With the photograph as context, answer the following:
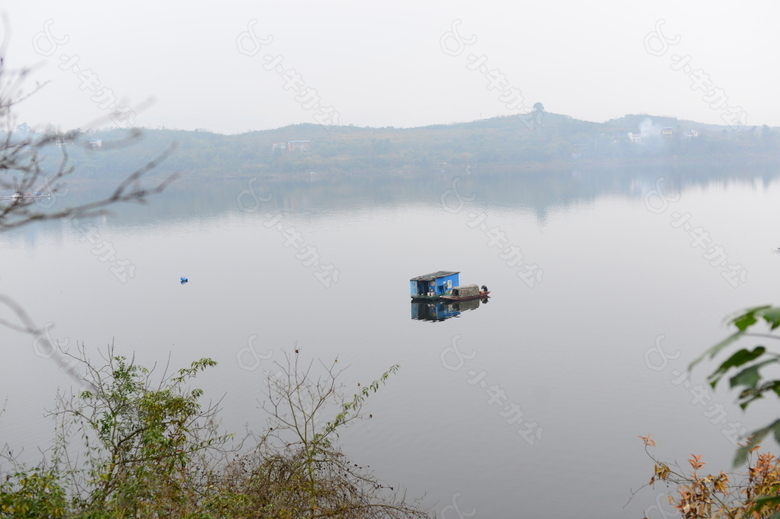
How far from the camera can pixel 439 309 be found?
2823cm

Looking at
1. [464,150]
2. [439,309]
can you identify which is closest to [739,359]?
[439,309]

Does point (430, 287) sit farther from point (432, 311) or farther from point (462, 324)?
point (462, 324)

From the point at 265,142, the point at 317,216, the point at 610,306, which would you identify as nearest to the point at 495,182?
the point at 317,216

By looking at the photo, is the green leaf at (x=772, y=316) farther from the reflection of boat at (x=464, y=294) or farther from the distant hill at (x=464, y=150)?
the distant hill at (x=464, y=150)

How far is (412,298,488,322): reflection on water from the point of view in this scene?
27.0 m

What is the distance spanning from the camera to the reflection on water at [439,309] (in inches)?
1064

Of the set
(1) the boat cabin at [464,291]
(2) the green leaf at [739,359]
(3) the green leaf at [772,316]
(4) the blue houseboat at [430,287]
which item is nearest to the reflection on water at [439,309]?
(4) the blue houseboat at [430,287]

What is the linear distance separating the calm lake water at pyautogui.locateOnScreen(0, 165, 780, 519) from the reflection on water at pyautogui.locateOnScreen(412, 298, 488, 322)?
0.51 m

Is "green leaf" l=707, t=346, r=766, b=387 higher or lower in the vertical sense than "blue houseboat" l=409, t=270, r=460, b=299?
higher

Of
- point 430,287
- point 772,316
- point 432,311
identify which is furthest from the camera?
point 430,287

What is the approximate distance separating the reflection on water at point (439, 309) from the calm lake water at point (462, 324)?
0.51 meters

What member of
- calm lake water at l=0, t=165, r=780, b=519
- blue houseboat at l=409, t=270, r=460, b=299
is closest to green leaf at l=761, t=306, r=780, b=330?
calm lake water at l=0, t=165, r=780, b=519

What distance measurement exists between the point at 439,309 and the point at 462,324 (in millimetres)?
2531

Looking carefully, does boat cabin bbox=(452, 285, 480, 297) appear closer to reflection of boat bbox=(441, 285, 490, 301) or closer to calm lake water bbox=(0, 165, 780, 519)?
reflection of boat bbox=(441, 285, 490, 301)
